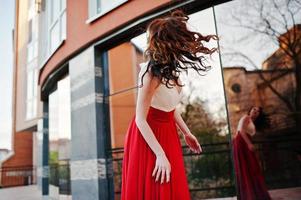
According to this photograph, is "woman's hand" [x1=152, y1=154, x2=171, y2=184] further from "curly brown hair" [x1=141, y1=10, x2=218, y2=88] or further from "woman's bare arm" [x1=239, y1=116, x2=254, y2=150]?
"woman's bare arm" [x1=239, y1=116, x2=254, y2=150]

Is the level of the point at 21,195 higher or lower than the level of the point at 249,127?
lower

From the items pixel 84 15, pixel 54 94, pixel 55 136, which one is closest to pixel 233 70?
pixel 84 15

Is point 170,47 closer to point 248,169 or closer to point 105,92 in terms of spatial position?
point 105,92

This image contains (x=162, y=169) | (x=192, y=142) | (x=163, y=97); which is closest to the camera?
(x=162, y=169)

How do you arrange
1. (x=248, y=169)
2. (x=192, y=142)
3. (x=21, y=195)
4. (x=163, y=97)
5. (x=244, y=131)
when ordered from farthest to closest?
(x=21, y=195)
(x=244, y=131)
(x=248, y=169)
(x=192, y=142)
(x=163, y=97)

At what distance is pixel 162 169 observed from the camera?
5.03 ft

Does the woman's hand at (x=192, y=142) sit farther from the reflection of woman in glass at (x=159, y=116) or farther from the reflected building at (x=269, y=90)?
the reflected building at (x=269, y=90)

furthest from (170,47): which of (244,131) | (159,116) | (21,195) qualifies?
(21,195)

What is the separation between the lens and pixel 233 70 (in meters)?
7.11

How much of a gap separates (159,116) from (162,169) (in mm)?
302

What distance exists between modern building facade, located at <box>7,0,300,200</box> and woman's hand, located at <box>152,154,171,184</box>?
2.06 m

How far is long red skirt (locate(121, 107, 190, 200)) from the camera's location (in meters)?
1.56

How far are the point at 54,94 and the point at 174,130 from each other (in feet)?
25.0

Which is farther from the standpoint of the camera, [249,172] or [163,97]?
[249,172]
